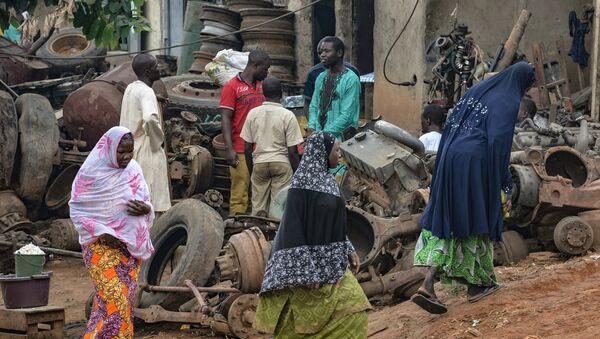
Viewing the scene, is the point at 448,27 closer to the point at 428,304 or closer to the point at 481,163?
the point at 481,163

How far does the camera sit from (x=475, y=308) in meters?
6.99

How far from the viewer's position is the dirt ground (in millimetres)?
6348

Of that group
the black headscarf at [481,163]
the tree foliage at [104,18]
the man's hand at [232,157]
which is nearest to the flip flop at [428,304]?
the black headscarf at [481,163]

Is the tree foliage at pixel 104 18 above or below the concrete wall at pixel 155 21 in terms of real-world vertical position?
below

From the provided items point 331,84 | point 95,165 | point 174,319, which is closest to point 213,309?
point 174,319

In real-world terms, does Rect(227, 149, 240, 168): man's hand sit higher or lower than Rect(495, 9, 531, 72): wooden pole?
lower

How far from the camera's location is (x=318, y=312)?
5.80 m

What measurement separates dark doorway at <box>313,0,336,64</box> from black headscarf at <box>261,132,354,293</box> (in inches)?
463

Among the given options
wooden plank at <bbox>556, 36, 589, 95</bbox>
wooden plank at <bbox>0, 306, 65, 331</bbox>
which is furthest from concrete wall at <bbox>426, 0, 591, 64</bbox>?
wooden plank at <bbox>0, 306, 65, 331</bbox>

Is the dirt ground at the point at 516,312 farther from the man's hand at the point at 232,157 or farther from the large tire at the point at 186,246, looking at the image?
the man's hand at the point at 232,157

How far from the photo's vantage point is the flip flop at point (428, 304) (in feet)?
22.6

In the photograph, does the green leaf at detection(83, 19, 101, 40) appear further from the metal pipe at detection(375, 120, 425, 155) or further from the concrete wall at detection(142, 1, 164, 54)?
the concrete wall at detection(142, 1, 164, 54)

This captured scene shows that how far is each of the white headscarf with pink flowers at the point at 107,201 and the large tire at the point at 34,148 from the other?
4.85 m

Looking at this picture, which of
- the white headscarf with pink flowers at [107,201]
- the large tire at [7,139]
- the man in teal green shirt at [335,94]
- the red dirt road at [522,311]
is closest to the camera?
the red dirt road at [522,311]
